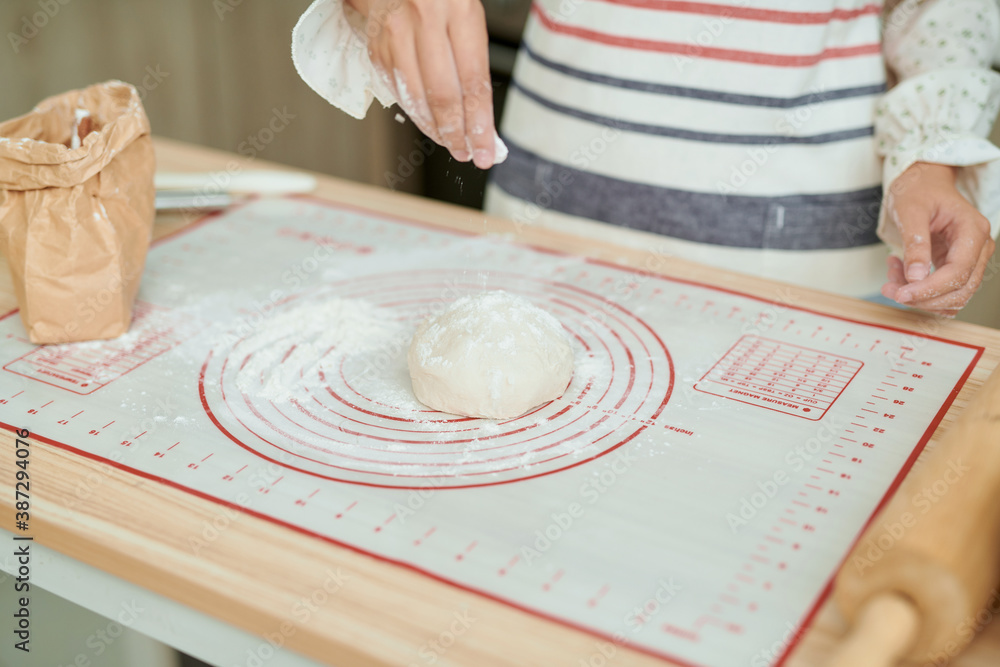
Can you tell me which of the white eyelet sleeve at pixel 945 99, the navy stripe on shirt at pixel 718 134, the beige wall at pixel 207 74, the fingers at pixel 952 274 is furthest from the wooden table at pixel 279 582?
the beige wall at pixel 207 74

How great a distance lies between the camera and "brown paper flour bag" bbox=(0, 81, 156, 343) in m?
0.82

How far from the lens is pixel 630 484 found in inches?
25.8

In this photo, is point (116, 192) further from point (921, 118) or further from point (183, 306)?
point (921, 118)

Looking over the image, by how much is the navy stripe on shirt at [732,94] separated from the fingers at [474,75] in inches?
15.4

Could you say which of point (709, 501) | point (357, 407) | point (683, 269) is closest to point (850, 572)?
point (709, 501)

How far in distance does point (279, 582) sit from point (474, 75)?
46 cm

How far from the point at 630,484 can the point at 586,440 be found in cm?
7

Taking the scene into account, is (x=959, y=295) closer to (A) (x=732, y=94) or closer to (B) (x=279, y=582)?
(A) (x=732, y=94)

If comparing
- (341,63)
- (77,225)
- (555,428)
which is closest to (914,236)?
(555,428)

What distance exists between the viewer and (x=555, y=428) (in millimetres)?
735

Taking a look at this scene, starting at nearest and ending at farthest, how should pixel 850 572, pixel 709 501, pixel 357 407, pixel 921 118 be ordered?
pixel 850 572 → pixel 709 501 → pixel 357 407 → pixel 921 118

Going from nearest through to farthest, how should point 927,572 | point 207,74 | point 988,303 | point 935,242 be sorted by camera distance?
point 927,572 → point 935,242 → point 988,303 → point 207,74

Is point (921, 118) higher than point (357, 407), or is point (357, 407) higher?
point (921, 118)

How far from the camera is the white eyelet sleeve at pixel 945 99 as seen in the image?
963 millimetres
